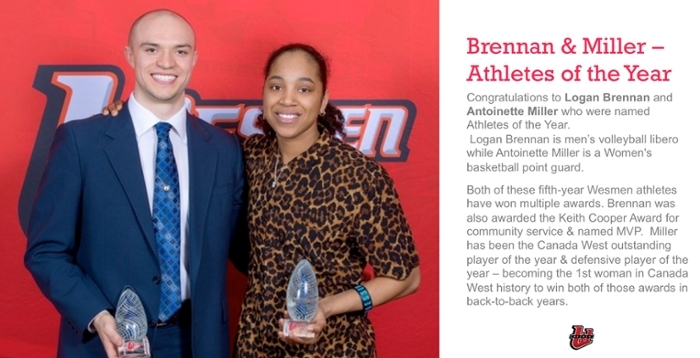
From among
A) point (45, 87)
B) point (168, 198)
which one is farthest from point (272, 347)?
point (45, 87)

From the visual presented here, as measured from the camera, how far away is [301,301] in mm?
2912

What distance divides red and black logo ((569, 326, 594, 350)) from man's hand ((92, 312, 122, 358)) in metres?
2.05

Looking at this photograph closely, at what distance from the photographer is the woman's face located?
10.3 feet

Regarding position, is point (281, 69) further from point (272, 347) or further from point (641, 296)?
point (641, 296)

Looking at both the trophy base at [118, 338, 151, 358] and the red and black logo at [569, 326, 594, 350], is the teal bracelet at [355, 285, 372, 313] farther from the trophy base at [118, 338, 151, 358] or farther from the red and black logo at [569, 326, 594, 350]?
the red and black logo at [569, 326, 594, 350]

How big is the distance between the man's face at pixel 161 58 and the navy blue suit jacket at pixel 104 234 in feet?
0.37

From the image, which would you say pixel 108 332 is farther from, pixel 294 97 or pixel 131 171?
pixel 294 97

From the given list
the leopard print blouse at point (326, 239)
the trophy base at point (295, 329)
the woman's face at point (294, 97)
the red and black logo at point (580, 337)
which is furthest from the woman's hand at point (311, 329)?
the red and black logo at point (580, 337)

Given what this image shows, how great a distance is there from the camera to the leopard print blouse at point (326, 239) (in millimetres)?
3082

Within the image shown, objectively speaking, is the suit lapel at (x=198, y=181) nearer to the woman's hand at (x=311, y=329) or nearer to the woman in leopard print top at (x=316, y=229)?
the woman in leopard print top at (x=316, y=229)

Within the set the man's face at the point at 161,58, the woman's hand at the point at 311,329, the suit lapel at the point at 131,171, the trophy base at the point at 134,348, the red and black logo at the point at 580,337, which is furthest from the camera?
the red and black logo at the point at 580,337

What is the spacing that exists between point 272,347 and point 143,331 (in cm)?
43

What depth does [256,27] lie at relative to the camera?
421cm

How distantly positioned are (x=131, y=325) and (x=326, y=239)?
2.04ft
